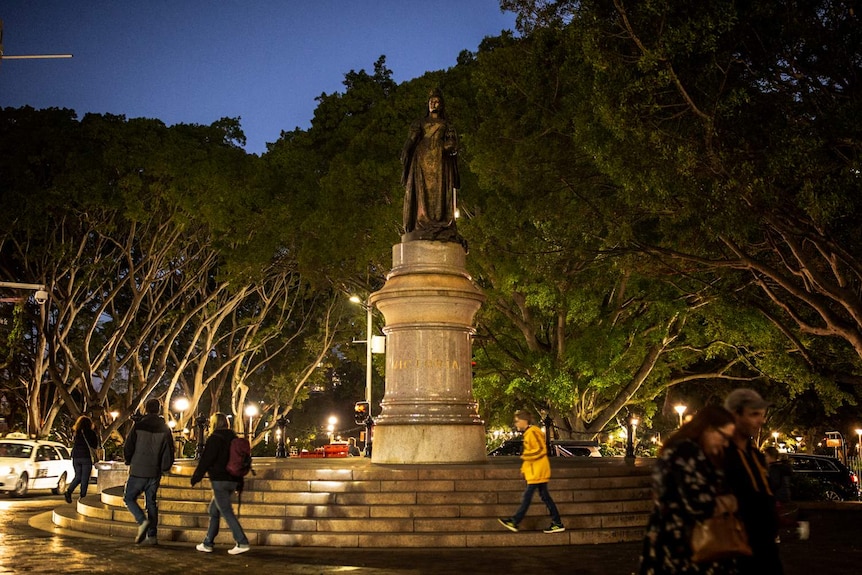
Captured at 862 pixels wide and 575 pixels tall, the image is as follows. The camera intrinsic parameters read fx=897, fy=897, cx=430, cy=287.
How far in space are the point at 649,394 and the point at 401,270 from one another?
16.0 meters

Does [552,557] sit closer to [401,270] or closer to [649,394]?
[401,270]

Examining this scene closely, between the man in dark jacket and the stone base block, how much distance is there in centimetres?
448

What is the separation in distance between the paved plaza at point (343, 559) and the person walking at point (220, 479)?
0.21m

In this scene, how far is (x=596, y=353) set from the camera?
25.2m

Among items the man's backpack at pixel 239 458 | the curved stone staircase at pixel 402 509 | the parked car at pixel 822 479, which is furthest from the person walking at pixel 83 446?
the parked car at pixel 822 479

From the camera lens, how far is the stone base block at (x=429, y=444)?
568 inches

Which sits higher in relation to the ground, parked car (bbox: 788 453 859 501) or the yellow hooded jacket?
the yellow hooded jacket

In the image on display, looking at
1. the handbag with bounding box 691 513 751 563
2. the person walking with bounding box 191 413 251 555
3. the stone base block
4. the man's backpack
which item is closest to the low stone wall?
the stone base block

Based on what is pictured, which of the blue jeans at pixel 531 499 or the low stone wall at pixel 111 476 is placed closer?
the blue jeans at pixel 531 499

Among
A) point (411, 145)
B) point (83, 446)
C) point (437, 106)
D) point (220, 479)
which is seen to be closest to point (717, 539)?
point (220, 479)

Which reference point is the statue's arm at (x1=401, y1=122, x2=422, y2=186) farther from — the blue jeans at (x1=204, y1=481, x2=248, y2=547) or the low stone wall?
the low stone wall

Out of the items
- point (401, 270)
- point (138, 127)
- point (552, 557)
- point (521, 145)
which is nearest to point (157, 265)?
point (138, 127)

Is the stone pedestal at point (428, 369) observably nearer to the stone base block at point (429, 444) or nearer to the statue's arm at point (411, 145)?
the stone base block at point (429, 444)

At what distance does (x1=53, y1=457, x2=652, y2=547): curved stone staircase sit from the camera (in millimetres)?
11242
